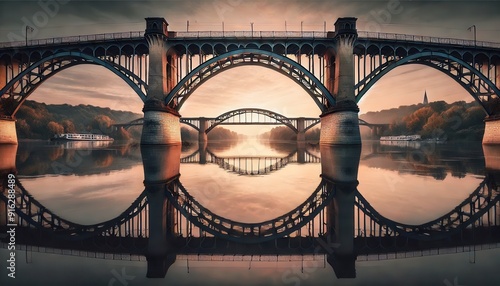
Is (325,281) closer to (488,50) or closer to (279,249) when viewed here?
(279,249)

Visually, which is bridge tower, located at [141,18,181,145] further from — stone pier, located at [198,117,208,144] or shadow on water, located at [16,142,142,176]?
stone pier, located at [198,117,208,144]

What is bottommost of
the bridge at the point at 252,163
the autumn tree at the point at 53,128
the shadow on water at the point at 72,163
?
the bridge at the point at 252,163

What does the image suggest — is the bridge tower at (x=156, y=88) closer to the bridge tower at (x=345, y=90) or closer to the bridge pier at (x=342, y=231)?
the bridge tower at (x=345, y=90)

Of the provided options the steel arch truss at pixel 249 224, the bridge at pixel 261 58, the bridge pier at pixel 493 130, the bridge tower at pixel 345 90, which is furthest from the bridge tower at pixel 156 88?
the bridge pier at pixel 493 130

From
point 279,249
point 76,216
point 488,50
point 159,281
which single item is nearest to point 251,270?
point 279,249

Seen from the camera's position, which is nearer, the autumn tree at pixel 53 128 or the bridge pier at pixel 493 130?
the bridge pier at pixel 493 130

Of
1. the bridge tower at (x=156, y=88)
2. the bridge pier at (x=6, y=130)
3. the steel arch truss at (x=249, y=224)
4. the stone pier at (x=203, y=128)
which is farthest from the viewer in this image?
the stone pier at (x=203, y=128)

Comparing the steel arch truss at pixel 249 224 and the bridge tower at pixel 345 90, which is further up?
the bridge tower at pixel 345 90

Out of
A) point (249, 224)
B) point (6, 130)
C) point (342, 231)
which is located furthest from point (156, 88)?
point (342, 231)
